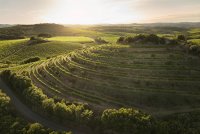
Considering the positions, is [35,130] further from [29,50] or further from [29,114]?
[29,50]

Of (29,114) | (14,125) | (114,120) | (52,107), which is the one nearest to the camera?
(114,120)

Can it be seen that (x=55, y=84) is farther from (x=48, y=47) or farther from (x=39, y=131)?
(x=48, y=47)

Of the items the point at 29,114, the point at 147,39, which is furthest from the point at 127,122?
the point at 147,39

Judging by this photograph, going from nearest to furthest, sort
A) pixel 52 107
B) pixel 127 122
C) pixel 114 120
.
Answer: pixel 127 122, pixel 114 120, pixel 52 107

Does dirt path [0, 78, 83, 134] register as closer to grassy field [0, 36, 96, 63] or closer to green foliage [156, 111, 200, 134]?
green foliage [156, 111, 200, 134]

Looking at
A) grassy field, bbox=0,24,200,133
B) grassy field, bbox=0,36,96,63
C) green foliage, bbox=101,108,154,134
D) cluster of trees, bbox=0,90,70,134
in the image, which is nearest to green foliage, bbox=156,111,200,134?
grassy field, bbox=0,24,200,133

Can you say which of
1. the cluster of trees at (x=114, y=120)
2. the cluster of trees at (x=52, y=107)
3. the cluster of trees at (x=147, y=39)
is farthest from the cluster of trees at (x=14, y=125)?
the cluster of trees at (x=147, y=39)
